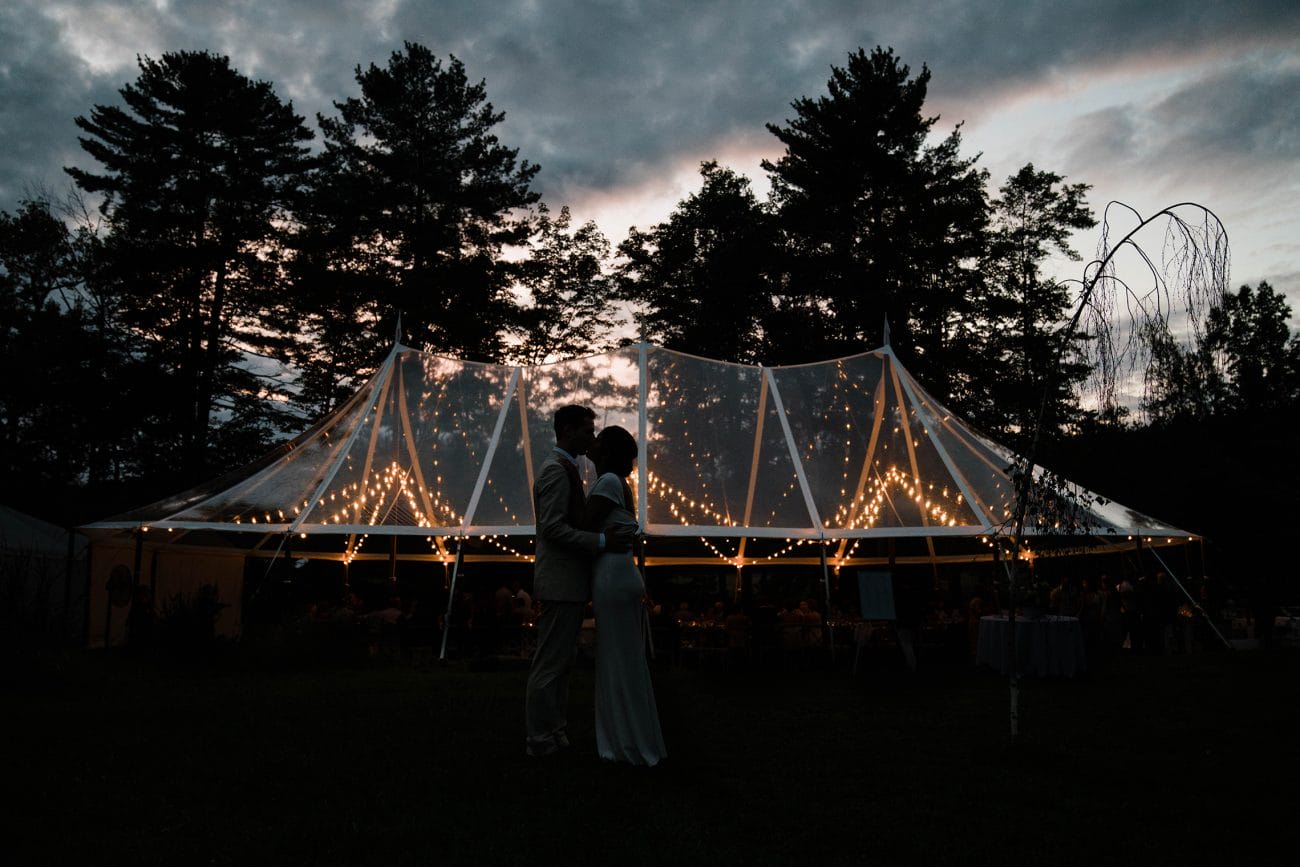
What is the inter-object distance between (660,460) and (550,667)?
6.78 meters

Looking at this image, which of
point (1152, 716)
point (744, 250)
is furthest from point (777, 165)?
point (1152, 716)

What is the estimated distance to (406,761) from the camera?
161 inches

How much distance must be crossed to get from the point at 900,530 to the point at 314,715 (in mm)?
6440

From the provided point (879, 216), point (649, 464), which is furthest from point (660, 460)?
point (879, 216)

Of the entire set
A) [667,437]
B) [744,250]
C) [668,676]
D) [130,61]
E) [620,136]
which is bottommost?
[668,676]

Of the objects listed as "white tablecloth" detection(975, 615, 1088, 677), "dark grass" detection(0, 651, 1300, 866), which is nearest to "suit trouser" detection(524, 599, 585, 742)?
"dark grass" detection(0, 651, 1300, 866)

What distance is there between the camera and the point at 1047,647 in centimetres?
884

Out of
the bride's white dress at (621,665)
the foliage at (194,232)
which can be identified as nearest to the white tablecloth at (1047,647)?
the bride's white dress at (621,665)

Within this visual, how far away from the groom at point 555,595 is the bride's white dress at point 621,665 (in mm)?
117

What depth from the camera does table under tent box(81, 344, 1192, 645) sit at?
10.3 meters

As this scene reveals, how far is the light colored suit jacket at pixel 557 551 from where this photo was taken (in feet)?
13.5

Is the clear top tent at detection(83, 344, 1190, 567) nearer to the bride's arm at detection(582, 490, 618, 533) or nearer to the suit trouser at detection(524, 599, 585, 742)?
the suit trouser at detection(524, 599, 585, 742)

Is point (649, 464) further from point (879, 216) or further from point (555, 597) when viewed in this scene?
point (879, 216)

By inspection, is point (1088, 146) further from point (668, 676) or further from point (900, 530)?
point (668, 676)
